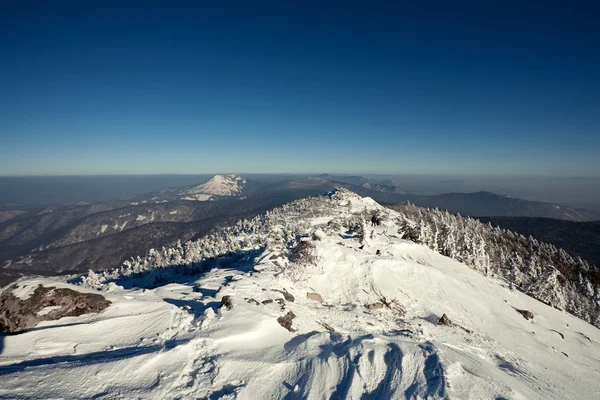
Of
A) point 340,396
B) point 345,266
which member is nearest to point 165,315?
point 340,396

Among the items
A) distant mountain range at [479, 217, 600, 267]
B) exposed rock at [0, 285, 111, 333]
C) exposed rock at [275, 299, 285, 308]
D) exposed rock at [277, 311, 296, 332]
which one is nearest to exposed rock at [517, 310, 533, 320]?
exposed rock at [275, 299, 285, 308]

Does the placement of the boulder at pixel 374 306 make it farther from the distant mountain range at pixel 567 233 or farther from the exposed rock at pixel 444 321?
the distant mountain range at pixel 567 233

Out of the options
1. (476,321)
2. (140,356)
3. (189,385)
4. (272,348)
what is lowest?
(476,321)

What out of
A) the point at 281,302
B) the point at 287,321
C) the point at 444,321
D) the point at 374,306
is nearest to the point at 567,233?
the point at 444,321

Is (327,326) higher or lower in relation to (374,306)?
higher

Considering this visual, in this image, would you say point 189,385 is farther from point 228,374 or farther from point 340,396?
point 340,396

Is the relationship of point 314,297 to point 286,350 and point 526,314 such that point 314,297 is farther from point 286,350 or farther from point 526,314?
point 526,314
